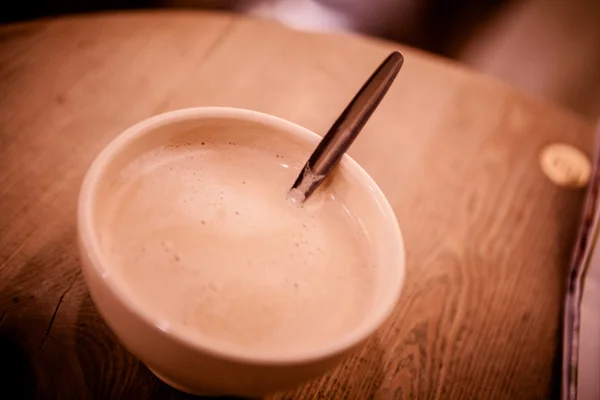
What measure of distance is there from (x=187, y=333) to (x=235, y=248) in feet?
0.61

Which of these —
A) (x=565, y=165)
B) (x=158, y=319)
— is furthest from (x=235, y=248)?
(x=565, y=165)

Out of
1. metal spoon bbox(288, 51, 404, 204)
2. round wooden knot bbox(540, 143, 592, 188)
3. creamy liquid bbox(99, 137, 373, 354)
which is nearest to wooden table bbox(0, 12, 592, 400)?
round wooden knot bbox(540, 143, 592, 188)

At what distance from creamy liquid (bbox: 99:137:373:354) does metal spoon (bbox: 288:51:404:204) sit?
0.04 meters

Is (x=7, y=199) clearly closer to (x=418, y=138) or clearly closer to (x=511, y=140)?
(x=418, y=138)

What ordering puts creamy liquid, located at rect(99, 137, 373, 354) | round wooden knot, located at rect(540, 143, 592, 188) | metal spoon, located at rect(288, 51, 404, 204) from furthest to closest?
round wooden knot, located at rect(540, 143, 592, 188) < metal spoon, located at rect(288, 51, 404, 204) < creamy liquid, located at rect(99, 137, 373, 354)

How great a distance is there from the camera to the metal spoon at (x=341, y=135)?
67 centimetres

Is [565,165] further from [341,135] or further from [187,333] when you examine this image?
[187,333]

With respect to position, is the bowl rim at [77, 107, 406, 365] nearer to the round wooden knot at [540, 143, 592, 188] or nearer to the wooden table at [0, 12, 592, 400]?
the wooden table at [0, 12, 592, 400]

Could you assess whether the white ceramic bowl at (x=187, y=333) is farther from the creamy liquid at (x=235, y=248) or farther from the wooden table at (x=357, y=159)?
the wooden table at (x=357, y=159)

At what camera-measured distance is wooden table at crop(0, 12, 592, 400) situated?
2.25ft

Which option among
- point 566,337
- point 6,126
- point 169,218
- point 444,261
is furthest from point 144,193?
point 566,337

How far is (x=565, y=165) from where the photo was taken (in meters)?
1.10

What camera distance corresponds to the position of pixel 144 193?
65 cm

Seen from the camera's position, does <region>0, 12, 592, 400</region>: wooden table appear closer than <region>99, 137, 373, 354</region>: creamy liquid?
No
